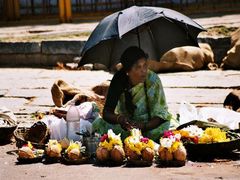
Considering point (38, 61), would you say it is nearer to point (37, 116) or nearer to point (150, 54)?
point (37, 116)

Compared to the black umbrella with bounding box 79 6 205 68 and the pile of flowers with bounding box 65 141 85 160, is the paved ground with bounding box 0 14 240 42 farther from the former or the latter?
the pile of flowers with bounding box 65 141 85 160

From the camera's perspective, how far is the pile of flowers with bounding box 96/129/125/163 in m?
6.11

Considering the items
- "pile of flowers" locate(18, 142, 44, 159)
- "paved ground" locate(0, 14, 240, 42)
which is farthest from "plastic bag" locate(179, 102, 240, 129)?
"paved ground" locate(0, 14, 240, 42)

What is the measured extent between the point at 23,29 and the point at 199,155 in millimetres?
10161

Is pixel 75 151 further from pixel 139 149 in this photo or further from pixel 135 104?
Answer: pixel 135 104

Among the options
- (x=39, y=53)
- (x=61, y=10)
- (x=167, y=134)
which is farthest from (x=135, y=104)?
(x=61, y=10)

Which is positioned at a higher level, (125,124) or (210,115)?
(125,124)

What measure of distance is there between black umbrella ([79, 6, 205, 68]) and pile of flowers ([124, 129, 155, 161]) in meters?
1.19

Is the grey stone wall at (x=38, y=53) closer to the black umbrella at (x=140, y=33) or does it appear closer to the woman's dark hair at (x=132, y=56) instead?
the black umbrella at (x=140, y=33)

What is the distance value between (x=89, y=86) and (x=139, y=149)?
16.0 ft

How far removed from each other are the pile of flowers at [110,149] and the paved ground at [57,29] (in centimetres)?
751

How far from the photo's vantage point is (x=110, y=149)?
613cm

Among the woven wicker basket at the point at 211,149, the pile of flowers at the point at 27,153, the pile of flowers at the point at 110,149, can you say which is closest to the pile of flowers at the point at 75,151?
the pile of flowers at the point at 110,149

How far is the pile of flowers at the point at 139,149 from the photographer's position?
6.05 m
